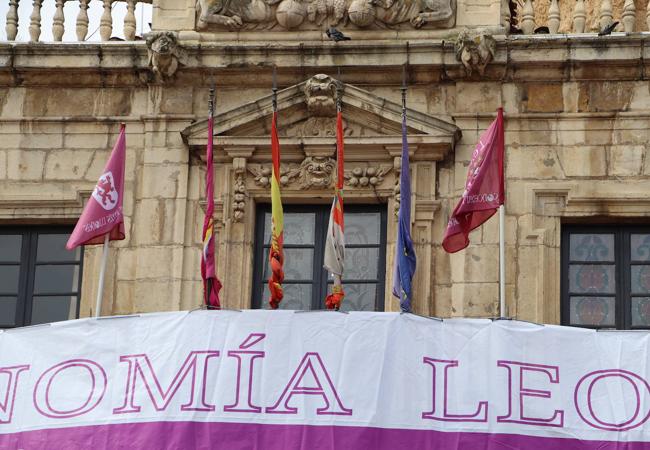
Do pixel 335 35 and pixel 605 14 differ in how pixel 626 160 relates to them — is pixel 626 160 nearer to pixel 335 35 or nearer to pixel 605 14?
pixel 605 14

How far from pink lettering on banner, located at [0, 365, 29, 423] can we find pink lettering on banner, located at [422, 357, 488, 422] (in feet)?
10.8

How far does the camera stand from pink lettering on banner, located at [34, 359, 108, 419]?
686 inches

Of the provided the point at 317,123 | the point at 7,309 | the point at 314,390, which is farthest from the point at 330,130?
the point at 314,390

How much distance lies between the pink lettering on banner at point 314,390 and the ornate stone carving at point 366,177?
10.8 ft

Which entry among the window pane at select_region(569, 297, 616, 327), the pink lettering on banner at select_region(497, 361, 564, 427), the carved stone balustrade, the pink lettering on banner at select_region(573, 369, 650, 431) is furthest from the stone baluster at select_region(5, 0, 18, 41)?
the pink lettering on banner at select_region(573, 369, 650, 431)

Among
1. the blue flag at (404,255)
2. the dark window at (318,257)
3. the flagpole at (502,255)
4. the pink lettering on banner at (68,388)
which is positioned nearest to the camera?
the pink lettering on banner at (68,388)

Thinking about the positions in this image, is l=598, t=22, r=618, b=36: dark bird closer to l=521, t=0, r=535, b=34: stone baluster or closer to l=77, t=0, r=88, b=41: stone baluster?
l=521, t=0, r=535, b=34: stone baluster

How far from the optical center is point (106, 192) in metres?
19.8

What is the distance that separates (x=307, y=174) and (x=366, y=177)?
0.55 meters

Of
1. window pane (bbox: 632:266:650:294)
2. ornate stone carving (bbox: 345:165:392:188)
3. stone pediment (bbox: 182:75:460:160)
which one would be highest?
stone pediment (bbox: 182:75:460:160)

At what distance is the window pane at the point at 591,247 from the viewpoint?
20.2 m

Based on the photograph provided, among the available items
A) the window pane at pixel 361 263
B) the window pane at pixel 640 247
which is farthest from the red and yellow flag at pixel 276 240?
the window pane at pixel 640 247

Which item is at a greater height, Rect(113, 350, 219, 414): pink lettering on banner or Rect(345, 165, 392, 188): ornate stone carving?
Rect(345, 165, 392, 188): ornate stone carving

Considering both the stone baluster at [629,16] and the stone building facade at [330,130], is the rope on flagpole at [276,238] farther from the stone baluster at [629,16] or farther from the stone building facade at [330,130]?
the stone baluster at [629,16]
